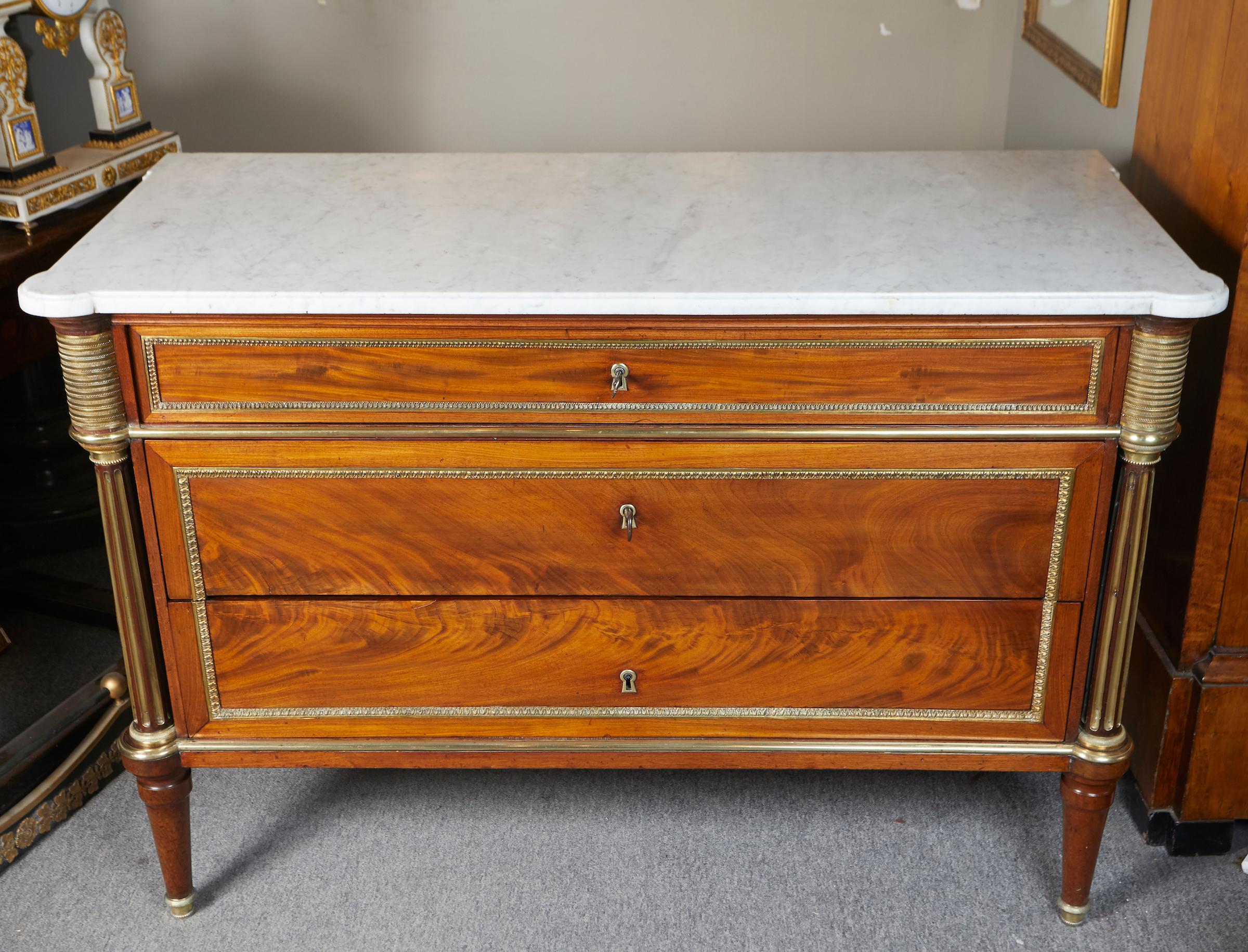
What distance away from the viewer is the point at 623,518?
72.9 inches

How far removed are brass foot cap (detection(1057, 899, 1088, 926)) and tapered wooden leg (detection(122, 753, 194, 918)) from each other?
143 cm

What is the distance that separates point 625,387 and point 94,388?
0.72 metres

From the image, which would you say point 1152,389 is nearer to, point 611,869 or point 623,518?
point 623,518

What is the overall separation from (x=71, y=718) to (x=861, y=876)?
1449mm

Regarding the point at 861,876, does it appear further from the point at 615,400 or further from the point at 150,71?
the point at 150,71

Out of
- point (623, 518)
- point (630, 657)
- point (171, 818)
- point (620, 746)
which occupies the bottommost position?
point (171, 818)

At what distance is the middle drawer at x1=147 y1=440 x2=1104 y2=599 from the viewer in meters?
1.81

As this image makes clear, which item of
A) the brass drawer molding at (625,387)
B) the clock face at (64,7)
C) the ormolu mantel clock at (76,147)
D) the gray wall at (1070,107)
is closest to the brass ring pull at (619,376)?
the brass drawer molding at (625,387)

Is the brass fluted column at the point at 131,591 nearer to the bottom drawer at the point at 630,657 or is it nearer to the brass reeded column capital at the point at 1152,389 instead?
the bottom drawer at the point at 630,657

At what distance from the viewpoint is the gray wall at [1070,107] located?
2193mm

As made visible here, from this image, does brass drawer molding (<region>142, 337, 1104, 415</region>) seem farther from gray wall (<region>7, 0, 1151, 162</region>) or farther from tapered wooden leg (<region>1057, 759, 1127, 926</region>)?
gray wall (<region>7, 0, 1151, 162</region>)

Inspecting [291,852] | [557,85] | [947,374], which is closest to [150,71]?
[557,85]

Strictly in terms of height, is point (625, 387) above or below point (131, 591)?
above

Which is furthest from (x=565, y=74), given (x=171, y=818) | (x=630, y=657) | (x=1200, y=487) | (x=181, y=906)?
(x=181, y=906)
